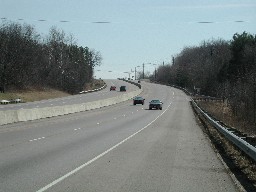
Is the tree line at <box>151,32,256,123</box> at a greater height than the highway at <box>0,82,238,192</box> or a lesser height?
greater

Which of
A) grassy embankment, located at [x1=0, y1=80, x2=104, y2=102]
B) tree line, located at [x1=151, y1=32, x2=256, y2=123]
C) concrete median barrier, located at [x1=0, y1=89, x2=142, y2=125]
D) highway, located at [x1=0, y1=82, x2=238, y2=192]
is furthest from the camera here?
grassy embankment, located at [x1=0, y1=80, x2=104, y2=102]

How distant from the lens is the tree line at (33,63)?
91.7m

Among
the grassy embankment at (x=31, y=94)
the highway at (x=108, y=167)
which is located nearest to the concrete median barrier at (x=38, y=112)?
the highway at (x=108, y=167)

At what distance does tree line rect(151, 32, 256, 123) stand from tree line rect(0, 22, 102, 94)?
1259 inches

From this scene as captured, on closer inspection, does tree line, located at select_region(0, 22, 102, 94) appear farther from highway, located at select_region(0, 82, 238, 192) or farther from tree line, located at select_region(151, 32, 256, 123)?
highway, located at select_region(0, 82, 238, 192)

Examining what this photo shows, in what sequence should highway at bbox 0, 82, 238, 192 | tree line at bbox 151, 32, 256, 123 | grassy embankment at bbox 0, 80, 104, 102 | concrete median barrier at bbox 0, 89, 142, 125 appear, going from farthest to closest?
grassy embankment at bbox 0, 80, 104, 102 → tree line at bbox 151, 32, 256, 123 → concrete median barrier at bbox 0, 89, 142, 125 → highway at bbox 0, 82, 238, 192

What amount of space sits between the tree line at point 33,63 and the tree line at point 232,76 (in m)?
32.0

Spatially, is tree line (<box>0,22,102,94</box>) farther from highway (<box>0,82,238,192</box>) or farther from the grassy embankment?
highway (<box>0,82,238,192</box>)

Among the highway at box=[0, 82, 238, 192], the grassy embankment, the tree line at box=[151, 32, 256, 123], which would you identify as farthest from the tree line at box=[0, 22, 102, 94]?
the highway at box=[0, 82, 238, 192]

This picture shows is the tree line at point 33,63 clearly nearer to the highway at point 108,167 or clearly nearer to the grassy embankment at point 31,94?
the grassy embankment at point 31,94

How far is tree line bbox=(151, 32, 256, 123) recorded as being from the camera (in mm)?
48844

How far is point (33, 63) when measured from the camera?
103125 mm

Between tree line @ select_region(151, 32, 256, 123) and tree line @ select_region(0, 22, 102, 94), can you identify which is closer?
tree line @ select_region(151, 32, 256, 123)

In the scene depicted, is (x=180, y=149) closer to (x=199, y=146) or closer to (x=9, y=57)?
(x=199, y=146)
